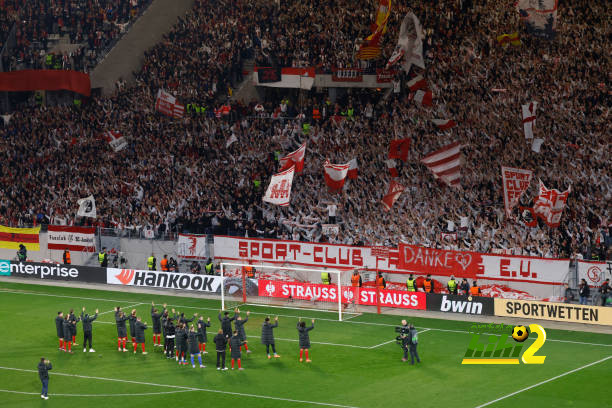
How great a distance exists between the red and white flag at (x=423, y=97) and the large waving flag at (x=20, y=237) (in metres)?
23.2

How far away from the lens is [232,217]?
51719 millimetres

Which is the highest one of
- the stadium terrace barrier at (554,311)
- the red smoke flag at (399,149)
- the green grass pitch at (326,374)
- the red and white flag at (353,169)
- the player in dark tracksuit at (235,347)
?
the red smoke flag at (399,149)

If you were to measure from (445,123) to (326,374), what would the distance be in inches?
802

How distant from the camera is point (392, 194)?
152 ft

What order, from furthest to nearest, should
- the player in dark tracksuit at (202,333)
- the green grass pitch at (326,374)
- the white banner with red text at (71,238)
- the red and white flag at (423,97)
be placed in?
the white banner with red text at (71,238)
the red and white flag at (423,97)
the player in dark tracksuit at (202,333)
the green grass pitch at (326,374)

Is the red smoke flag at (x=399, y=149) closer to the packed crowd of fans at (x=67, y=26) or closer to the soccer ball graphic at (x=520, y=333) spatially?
the soccer ball graphic at (x=520, y=333)

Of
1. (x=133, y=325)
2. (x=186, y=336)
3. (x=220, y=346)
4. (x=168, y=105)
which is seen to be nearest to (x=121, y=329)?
(x=133, y=325)

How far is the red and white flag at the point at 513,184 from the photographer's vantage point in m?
43.4

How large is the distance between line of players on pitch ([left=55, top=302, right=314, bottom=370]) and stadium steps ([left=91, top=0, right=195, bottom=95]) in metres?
30.2

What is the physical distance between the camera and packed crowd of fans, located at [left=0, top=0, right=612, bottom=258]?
45.7 metres

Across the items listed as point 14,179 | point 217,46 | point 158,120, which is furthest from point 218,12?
point 14,179

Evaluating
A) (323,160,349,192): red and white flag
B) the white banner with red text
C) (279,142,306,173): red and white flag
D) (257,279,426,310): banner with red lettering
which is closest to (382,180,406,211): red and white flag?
(323,160,349,192): red and white flag

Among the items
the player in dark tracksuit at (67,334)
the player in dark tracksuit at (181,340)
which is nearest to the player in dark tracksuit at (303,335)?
the player in dark tracksuit at (181,340)

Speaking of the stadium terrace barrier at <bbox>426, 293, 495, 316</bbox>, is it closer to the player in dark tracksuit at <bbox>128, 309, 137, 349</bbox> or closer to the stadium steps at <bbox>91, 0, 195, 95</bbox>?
the player in dark tracksuit at <bbox>128, 309, 137, 349</bbox>
